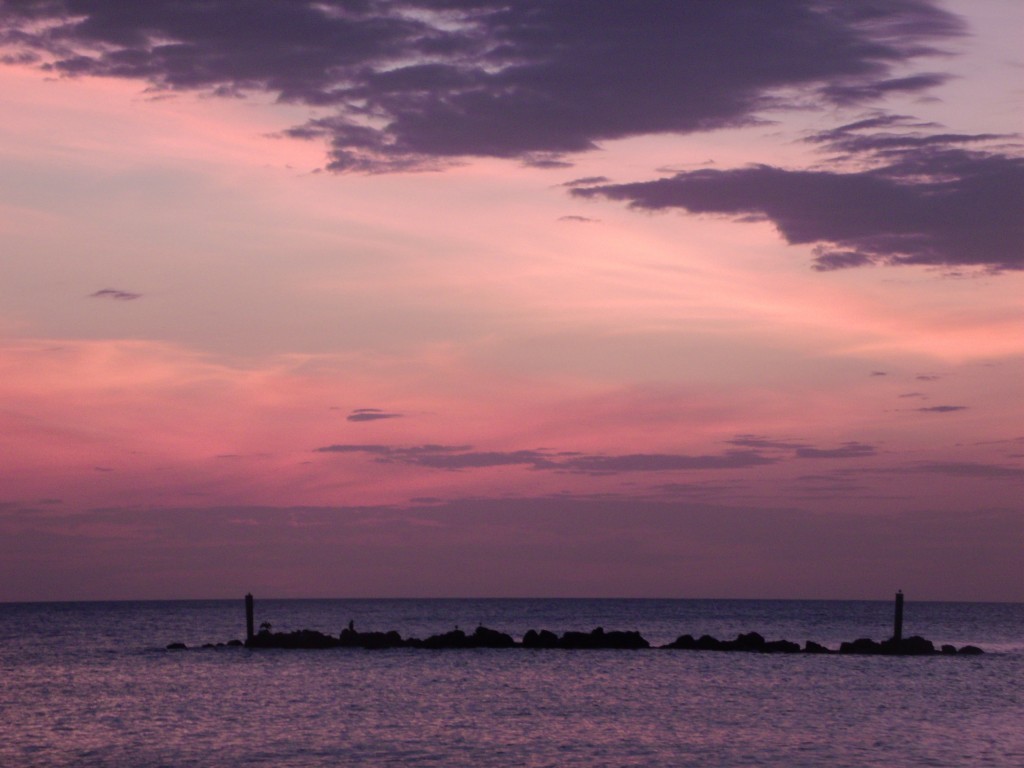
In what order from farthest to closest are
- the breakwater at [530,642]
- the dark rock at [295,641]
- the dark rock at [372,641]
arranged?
the dark rock at [295,641] → the dark rock at [372,641] → the breakwater at [530,642]

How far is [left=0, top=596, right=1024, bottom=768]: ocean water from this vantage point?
31266 millimetres

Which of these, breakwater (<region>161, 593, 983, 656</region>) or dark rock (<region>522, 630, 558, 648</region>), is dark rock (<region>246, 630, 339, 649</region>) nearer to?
breakwater (<region>161, 593, 983, 656</region>)

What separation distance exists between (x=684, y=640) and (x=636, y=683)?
81.5ft

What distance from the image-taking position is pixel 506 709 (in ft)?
133

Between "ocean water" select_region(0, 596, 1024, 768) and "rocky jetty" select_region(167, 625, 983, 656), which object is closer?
"ocean water" select_region(0, 596, 1024, 768)

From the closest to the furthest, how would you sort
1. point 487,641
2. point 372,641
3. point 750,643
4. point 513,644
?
point 750,643 → point 372,641 → point 487,641 → point 513,644

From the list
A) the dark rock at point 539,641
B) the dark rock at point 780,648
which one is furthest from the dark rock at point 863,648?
the dark rock at point 539,641

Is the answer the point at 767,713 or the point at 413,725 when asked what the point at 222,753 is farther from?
the point at 767,713

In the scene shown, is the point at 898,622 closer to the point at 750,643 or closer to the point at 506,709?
the point at 750,643

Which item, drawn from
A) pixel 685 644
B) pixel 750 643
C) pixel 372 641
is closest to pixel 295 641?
pixel 372 641

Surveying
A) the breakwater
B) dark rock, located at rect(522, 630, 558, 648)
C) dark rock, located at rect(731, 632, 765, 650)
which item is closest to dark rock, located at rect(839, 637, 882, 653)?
the breakwater

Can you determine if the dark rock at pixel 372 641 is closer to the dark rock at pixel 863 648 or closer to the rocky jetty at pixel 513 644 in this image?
the rocky jetty at pixel 513 644

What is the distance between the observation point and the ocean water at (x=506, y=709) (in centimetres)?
3127

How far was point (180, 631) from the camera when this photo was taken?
10588cm
